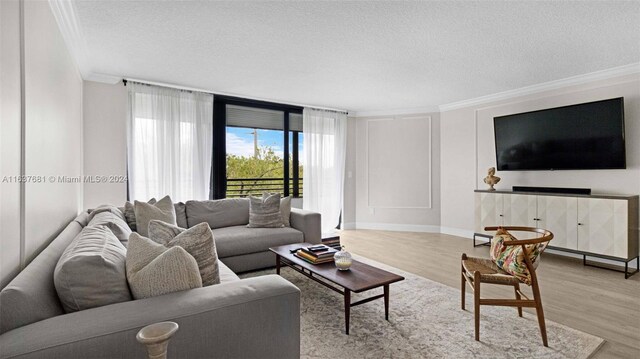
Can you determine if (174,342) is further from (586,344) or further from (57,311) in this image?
(586,344)

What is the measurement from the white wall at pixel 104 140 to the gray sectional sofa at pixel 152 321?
2.72 meters

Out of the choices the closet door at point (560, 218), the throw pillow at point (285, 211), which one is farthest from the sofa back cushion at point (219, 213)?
the closet door at point (560, 218)

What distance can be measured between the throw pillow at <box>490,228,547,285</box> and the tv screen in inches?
98.3

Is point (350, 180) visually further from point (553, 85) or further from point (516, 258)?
point (516, 258)

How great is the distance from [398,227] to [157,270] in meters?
5.25

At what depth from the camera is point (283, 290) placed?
4.73 feet

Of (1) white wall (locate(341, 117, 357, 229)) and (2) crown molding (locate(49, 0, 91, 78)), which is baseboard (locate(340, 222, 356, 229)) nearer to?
(1) white wall (locate(341, 117, 357, 229))

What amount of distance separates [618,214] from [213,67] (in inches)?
188

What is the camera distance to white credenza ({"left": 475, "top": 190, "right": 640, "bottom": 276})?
341cm

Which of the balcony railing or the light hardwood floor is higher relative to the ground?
the balcony railing

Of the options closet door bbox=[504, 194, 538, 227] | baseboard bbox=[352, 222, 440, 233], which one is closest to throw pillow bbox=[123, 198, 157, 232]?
baseboard bbox=[352, 222, 440, 233]

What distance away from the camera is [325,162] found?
5.98m

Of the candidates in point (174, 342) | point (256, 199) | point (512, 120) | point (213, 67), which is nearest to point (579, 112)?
point (512, 120)

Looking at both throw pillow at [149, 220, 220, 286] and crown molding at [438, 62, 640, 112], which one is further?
crown molding at [438, 62, 640, 112]
